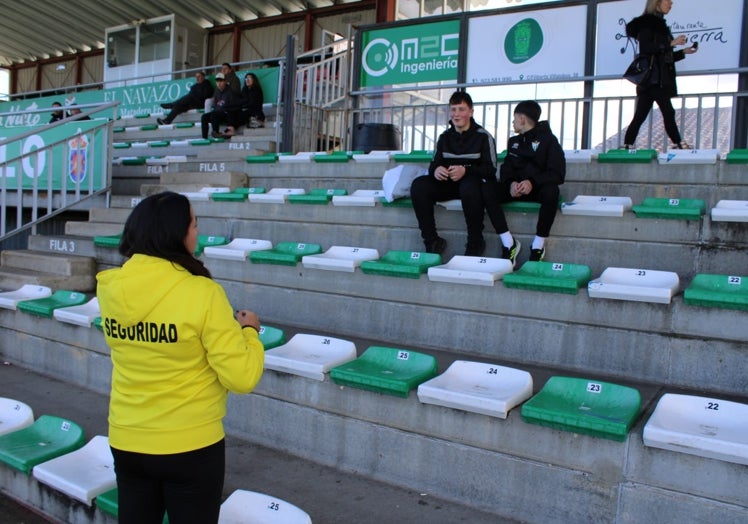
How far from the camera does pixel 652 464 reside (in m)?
2.00

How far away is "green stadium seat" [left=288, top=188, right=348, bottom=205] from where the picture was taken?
477 cm

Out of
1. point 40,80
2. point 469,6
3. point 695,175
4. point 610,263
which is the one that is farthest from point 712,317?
point 40,80

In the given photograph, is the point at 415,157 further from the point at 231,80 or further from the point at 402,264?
the point at 231,80

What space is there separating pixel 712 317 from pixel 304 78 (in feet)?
26.2

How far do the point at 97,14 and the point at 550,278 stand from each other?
17.3m

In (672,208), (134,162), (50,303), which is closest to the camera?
(672,208)

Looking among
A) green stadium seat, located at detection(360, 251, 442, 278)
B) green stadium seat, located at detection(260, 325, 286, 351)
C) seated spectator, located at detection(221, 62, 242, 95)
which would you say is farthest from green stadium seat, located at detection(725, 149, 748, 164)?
seated spectator, located at detection(221, 62, 242, 95)

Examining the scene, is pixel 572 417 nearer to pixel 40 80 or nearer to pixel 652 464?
pixel 652 464

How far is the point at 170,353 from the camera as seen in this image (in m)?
1.54

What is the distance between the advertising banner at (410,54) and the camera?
6.91 metres

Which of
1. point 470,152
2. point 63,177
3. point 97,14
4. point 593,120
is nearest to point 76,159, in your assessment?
point 63,177

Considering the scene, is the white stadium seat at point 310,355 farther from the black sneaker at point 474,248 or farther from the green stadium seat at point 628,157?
the green stadium seat at point 628,157

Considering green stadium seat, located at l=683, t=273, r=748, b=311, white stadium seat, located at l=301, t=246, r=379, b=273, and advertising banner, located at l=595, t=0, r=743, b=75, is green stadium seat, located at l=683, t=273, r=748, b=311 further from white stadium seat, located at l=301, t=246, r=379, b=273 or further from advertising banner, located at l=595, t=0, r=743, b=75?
advertising banner, located at l=595, t=0, r=743, b=75

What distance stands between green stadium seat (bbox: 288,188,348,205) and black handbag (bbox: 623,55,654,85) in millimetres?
2408
